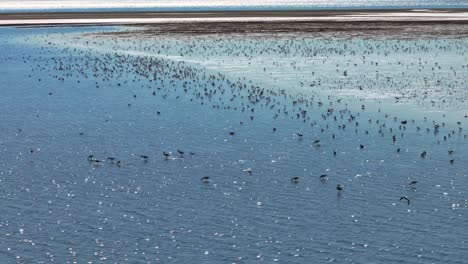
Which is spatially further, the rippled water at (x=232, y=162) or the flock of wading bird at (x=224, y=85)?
the flock of wading bird at (x=224, y=85)

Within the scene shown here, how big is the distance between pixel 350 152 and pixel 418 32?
74.6 meters

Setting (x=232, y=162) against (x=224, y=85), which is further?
(x=224, y=85)

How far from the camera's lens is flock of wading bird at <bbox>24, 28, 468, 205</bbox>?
49.1 meters

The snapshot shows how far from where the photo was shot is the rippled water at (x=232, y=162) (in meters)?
30.0

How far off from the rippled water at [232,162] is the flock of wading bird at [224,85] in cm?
25

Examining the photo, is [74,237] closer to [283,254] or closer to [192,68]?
[283,254]

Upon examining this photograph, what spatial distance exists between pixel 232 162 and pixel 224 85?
25.1 metres

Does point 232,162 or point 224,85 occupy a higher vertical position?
point 224,85

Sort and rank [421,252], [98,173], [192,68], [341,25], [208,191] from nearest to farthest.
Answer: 1. [421,252]
2. [208,191]
3. [98,173]
4. [192,68]
5. [341,25]

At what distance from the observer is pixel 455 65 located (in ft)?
252

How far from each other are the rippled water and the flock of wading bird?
0.25 metres

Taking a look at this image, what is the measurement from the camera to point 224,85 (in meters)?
66.6

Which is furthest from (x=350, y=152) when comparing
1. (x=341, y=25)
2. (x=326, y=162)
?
(x=341, y=25)

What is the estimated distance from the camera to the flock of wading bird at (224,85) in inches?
1933
